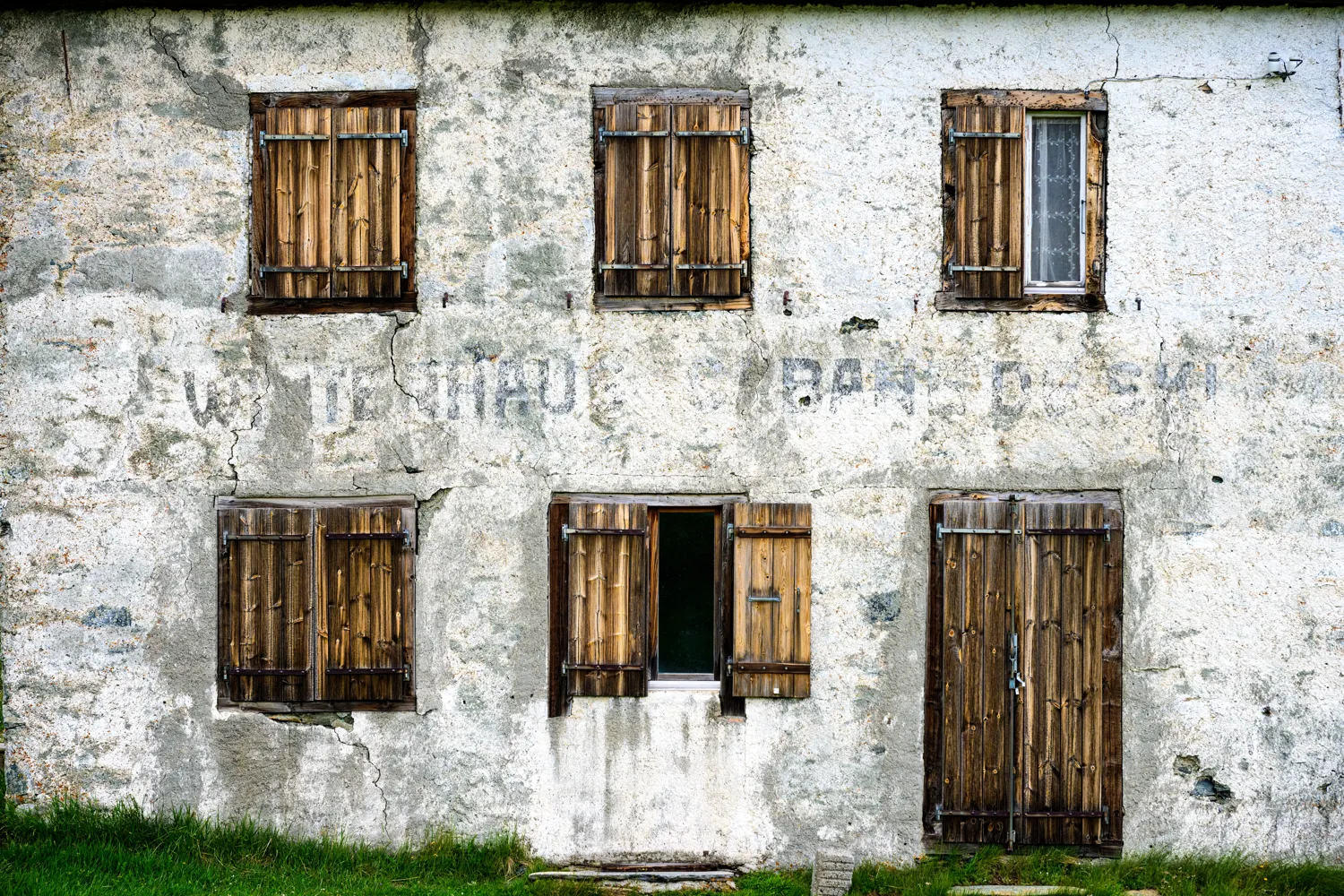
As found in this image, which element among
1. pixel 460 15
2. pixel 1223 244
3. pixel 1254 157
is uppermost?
pixel 460 15

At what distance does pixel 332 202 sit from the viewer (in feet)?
21.9

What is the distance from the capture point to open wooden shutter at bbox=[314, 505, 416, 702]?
21.6 feet

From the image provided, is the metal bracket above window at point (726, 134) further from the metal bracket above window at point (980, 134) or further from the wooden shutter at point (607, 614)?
the wooden shutter at point (607, 614)

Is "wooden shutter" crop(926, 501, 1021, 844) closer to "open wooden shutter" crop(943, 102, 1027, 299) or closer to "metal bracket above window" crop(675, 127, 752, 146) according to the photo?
"open wooden shutter" crop(943, 102, 1027, 299)

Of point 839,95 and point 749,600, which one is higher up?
point 839,95

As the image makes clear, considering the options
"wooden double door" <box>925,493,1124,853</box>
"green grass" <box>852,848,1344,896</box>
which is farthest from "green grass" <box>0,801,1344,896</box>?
"wooden double door" <box>925,493,1124,853</box>

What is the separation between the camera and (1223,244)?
6.58 metres

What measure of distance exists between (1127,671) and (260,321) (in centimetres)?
558

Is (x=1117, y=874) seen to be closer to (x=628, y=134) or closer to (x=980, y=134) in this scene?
(x=980, y=134)

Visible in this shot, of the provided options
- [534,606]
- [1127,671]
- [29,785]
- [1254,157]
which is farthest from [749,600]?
[29,785]

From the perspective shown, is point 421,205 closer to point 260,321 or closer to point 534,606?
point 260,321

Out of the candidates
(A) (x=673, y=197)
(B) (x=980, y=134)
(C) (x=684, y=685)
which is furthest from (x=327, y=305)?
(B) (x=980, y=134)

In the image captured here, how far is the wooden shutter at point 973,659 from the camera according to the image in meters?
6.52

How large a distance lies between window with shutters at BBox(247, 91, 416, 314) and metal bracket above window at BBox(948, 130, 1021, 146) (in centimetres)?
324
